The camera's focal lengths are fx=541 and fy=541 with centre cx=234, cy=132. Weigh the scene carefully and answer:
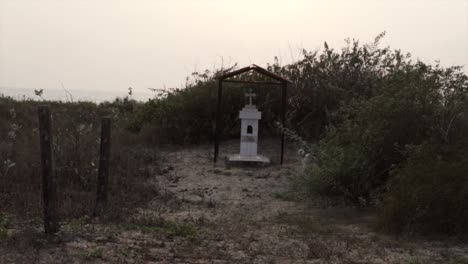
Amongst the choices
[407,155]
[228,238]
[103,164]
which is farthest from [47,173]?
[407,155]

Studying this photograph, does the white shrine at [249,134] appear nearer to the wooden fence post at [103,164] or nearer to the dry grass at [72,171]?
the dry grass at [72,171]

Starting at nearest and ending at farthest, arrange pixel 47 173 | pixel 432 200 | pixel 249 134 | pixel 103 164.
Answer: pixel 47 173 → pixel 432 200 → pixel 103 164 → pixel 249 134

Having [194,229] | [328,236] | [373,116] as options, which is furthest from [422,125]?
[194,229]

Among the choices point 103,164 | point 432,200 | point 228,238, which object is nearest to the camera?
point 228,238

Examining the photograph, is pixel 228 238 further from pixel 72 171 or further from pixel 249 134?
pixel 249 134

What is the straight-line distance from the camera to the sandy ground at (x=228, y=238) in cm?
479

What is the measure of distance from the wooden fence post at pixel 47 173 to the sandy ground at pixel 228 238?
6.1 inches

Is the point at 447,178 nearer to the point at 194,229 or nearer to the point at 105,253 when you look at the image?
the point at 194,229

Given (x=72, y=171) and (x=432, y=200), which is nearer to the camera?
(x=432, y=200)

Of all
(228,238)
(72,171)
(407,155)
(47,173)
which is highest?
(407,155)

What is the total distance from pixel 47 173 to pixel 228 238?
6.24 feet

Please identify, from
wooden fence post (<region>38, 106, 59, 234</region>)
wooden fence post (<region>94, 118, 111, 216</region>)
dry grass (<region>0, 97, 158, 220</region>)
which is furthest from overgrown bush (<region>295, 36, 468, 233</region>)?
wooden fence post (<region>38, 106, 59, 234</region>)

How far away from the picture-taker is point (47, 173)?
5113 millimetres

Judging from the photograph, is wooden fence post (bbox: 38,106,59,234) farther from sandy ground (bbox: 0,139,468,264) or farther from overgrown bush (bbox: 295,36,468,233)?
overgrown bush (bbox: 295,36,468,233)
